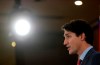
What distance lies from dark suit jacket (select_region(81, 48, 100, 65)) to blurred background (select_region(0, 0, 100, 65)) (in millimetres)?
2675

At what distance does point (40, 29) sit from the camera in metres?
9.44

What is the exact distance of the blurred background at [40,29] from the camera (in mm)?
6891

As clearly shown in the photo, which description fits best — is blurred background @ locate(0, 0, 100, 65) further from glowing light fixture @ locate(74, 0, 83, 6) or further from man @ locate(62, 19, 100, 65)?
man @ locate(62, 19, 100, 65)

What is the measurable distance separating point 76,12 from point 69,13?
25 cm

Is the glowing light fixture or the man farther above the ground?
the glowing light fixture

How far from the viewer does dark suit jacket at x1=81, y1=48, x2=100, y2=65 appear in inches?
80.6

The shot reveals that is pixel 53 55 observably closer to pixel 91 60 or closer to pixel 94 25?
pixel 94 25

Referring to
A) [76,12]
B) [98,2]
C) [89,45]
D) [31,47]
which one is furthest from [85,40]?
[31,47]

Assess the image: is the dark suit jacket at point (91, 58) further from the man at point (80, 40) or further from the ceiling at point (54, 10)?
the ceiling at point (54, 10)

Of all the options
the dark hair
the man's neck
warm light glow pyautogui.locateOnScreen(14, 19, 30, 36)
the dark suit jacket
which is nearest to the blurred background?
warm light glow pyautogui.locateOnScreen(14, 19, 30, 36)

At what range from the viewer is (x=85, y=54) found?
221cm

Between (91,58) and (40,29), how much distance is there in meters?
7.38

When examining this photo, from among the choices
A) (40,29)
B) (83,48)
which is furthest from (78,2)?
(83,48)

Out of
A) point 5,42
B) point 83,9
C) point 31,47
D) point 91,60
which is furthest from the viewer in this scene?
point 31,47
